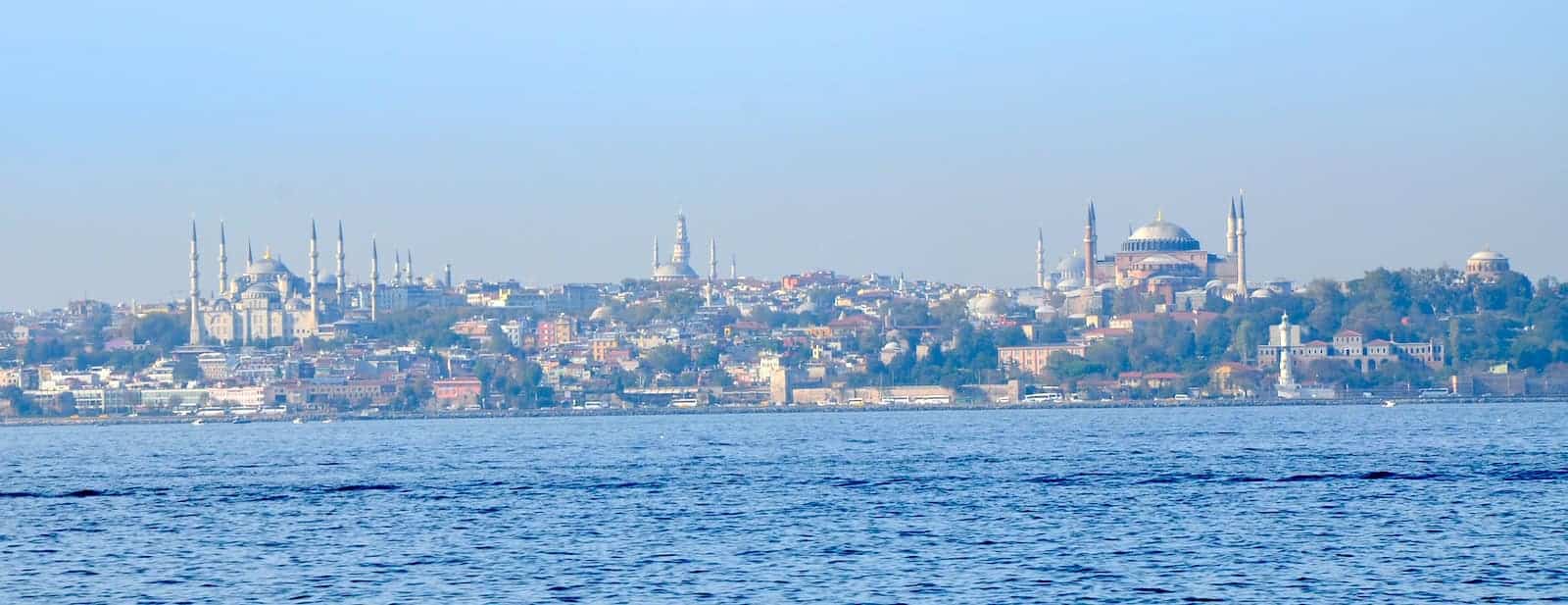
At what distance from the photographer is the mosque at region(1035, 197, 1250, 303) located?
17375 centimetres

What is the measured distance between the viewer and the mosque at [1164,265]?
570 ft

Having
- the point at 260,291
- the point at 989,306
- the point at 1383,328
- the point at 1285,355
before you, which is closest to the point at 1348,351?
the point at 1285,355

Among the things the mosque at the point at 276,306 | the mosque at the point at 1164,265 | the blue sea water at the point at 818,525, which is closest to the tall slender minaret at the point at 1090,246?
the mosque at the point at 1164,265

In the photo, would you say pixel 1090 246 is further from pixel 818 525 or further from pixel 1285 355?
pixel 818 525

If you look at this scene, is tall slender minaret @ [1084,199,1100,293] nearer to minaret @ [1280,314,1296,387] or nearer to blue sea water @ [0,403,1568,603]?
minaret @ [1280,314,1296,387]

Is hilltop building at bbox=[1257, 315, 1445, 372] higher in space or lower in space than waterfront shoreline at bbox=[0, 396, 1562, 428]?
higher

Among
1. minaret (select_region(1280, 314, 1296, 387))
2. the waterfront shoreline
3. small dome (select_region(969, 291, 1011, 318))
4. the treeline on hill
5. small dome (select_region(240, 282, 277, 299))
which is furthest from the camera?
small dome (select_region(240, 282, 277, 299))

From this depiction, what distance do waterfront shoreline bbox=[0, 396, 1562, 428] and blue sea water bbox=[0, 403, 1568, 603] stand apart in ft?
203

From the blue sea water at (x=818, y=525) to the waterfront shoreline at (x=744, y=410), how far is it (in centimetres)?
6178

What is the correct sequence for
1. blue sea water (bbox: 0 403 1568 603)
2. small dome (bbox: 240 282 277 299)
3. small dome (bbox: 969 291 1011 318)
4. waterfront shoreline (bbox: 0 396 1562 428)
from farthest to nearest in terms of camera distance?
small dome (bbox: 240 282 277 299)
small dome (bbox: 969 291 1011 318)
waterfront shoreline (bbox: 0 396 1562 428)
blue sea water (bbox: 0 403 1568 603)

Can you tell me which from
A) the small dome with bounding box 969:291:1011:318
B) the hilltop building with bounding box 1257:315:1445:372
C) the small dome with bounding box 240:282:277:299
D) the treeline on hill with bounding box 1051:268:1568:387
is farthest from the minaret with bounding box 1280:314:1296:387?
the small dome with bounding box 240:282:277:299

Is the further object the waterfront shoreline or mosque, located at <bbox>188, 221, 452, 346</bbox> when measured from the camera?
mosque, located at <bbox>188, 221, 452, 346</bbox>

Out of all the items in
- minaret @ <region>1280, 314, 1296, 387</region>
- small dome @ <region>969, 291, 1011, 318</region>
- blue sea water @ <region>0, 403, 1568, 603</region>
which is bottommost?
blue sea water @ <region>0, 403, 1568, 603</region>

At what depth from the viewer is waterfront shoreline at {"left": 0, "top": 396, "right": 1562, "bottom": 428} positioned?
124m
